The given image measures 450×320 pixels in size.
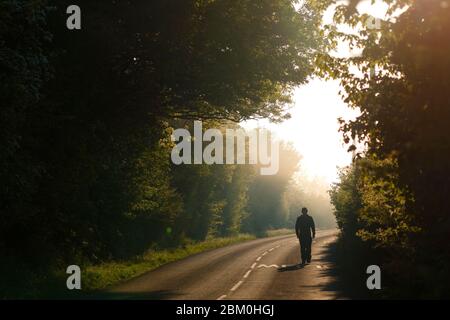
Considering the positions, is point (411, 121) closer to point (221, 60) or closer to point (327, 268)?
point (221, 60)

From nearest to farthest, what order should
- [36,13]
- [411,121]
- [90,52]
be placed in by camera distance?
[411,121] → [36,13] → [90,52]

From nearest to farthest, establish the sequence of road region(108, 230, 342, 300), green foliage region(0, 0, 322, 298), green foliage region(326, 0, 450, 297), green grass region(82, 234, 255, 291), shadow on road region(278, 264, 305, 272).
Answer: green foliage region(326, 0, 450, 297)
green foliage region(0, 0, 322, 298)
road region(108, 230, 342, 300)
green grass region(82, 234, 255, 291)
shadow on road region(278, 264, 305, 272)

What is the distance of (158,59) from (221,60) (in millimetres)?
2209

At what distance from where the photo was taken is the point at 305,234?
23.0 meters

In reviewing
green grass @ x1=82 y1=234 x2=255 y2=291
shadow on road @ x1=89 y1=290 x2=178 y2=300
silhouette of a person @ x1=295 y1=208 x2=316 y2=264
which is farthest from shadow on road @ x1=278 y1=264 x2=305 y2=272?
shadow on road @ x1=89 y1=290 x2=178 y2=300

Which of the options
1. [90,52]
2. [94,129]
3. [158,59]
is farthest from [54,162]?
[158,59]

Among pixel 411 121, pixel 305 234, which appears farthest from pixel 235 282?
pixel 411 121

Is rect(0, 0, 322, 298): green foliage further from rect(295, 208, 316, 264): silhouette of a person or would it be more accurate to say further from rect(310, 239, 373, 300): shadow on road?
rect(310, 239, 373, 300): shadow on road

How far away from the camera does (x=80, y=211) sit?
60.3 ft

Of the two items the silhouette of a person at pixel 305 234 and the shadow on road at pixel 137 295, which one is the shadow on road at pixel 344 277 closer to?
the silhouette of a person at pixel 305 234

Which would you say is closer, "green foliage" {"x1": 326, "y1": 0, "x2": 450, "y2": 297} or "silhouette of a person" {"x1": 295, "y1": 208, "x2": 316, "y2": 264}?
"green foliage" {"x1": 326, "y1": 0, "x2": 450, "y2": 297}

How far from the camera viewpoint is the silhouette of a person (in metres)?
22.9

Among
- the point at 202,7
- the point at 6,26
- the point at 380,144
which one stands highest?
the point at 202,7

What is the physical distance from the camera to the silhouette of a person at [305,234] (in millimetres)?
22891
